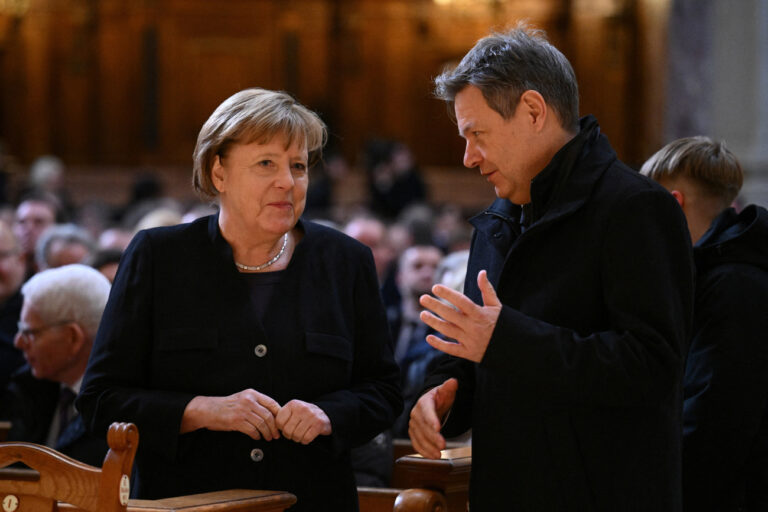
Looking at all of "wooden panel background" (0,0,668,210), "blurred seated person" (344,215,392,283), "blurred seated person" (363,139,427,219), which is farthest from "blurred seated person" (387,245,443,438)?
"wooden panel background" (0,0,668,210)

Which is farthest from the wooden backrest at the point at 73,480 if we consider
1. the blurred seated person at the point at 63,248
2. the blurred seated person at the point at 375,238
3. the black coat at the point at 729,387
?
the blurred seated person at the point at 375,238

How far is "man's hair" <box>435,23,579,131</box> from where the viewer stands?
90.1 inches

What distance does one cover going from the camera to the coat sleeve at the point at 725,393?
263 cm

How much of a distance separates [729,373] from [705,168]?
1.90 feet

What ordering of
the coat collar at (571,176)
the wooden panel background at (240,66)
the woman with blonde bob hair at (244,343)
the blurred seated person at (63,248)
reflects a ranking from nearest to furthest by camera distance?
the coat collar at (571,176)
the woman with blonde bob hair at (244,343)
the blurred seated person at (63,248)
the wooden panel background at (240,66)

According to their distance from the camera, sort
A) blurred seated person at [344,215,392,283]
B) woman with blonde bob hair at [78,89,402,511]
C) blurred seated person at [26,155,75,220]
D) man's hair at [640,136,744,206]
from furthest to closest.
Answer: blurred seated person at [26,155,75,220] < blurred seated person at [344,215,392,283] < man's hair at [640,136,744,206] < woman with blonde bob hair at [78,89,402,511]

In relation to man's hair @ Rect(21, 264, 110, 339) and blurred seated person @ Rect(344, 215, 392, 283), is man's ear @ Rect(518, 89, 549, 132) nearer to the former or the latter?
man's hair @ Rect(21, 264, 110, 339)

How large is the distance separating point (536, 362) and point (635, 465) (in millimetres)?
307

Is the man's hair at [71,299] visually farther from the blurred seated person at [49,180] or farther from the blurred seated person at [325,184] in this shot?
the blurred seated person at [49,180]

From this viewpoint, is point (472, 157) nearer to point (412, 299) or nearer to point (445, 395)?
point (445, 395)

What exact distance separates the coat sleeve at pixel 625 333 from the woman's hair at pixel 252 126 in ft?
2.71

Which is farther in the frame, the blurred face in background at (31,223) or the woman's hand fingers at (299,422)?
the blurred face in background at (31,223)

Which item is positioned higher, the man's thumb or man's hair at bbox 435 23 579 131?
man's hair at bbox 435 23 579 131

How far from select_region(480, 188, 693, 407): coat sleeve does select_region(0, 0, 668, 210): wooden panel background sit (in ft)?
38.3
